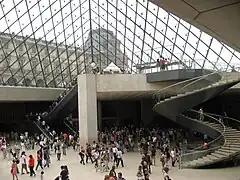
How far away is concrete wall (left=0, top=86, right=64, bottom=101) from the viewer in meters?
31.7

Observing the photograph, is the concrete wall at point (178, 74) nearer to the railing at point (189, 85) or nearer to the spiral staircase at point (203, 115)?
the spiral staircase at point (203, 115)

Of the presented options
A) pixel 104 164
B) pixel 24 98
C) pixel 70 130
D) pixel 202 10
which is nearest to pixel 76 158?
pixel 104 164

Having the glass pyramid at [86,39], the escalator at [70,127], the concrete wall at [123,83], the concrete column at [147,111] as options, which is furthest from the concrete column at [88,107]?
the concrete column at [147,111]

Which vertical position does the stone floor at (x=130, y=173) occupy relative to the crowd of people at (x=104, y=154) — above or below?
below

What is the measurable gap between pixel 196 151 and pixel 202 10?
39.6 ft

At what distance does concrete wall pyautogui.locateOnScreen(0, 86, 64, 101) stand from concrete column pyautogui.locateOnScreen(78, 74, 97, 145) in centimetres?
934

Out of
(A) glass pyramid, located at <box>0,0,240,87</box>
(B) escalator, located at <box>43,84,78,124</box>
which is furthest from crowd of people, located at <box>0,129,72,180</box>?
(A) glass pyramid, located at <box>0,0,240,87</box>

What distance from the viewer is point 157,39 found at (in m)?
36.2

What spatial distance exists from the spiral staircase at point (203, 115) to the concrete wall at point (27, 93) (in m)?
14.3

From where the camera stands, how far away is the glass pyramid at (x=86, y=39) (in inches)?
1328

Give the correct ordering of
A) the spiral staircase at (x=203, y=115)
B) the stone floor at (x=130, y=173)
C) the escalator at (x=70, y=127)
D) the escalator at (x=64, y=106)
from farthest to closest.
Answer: the escalator at (x=70, y=127)
the escalator at (x=64, y=106)
the spiral staircase at (x=203, y=115)
the stone floor at (x=130, y=173)

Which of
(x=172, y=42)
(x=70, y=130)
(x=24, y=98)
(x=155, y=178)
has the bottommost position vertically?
(x=155, y=178)

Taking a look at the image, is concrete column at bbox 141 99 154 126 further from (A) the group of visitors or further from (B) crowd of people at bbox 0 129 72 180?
(B) crowd of people at bbox 0 129 72 180

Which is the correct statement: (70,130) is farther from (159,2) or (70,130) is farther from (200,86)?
(159,2)
